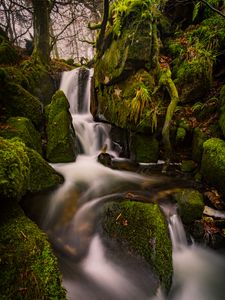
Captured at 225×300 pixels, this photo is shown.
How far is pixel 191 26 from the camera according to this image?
788cm

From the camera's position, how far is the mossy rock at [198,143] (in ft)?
19.0

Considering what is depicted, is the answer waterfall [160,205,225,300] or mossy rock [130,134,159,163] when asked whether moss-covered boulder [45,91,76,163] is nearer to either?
mossy rock [130,134,159,163]

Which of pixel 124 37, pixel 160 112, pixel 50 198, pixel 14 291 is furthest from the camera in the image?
pixel 124 37

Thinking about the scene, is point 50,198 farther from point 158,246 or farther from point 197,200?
point 197,200

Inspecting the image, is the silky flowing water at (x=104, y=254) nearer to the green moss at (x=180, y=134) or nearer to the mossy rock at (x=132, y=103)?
the green moss at (x=180, y=134)

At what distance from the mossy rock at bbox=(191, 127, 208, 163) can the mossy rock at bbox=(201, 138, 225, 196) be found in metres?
0.54

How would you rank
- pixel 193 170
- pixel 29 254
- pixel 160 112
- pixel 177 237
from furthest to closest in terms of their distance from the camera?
1. pixel 160 112
2. pixel 193 170
3. pixel 177 237
4. pixel 29 254

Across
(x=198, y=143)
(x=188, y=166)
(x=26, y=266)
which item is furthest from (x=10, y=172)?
(x=198, y=143)

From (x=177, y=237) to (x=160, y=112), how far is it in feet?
10.9

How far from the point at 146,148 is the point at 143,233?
3.37 metres

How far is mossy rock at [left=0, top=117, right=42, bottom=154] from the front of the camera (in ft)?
16.0

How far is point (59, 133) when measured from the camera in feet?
20.0

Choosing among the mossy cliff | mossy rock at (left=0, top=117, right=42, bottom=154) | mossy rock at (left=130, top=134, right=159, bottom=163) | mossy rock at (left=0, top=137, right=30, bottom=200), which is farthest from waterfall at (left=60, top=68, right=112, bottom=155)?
mossy rock at (left=0, top=137, right=30, bottom=200)

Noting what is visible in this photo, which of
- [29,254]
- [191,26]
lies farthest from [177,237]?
[191,26]
